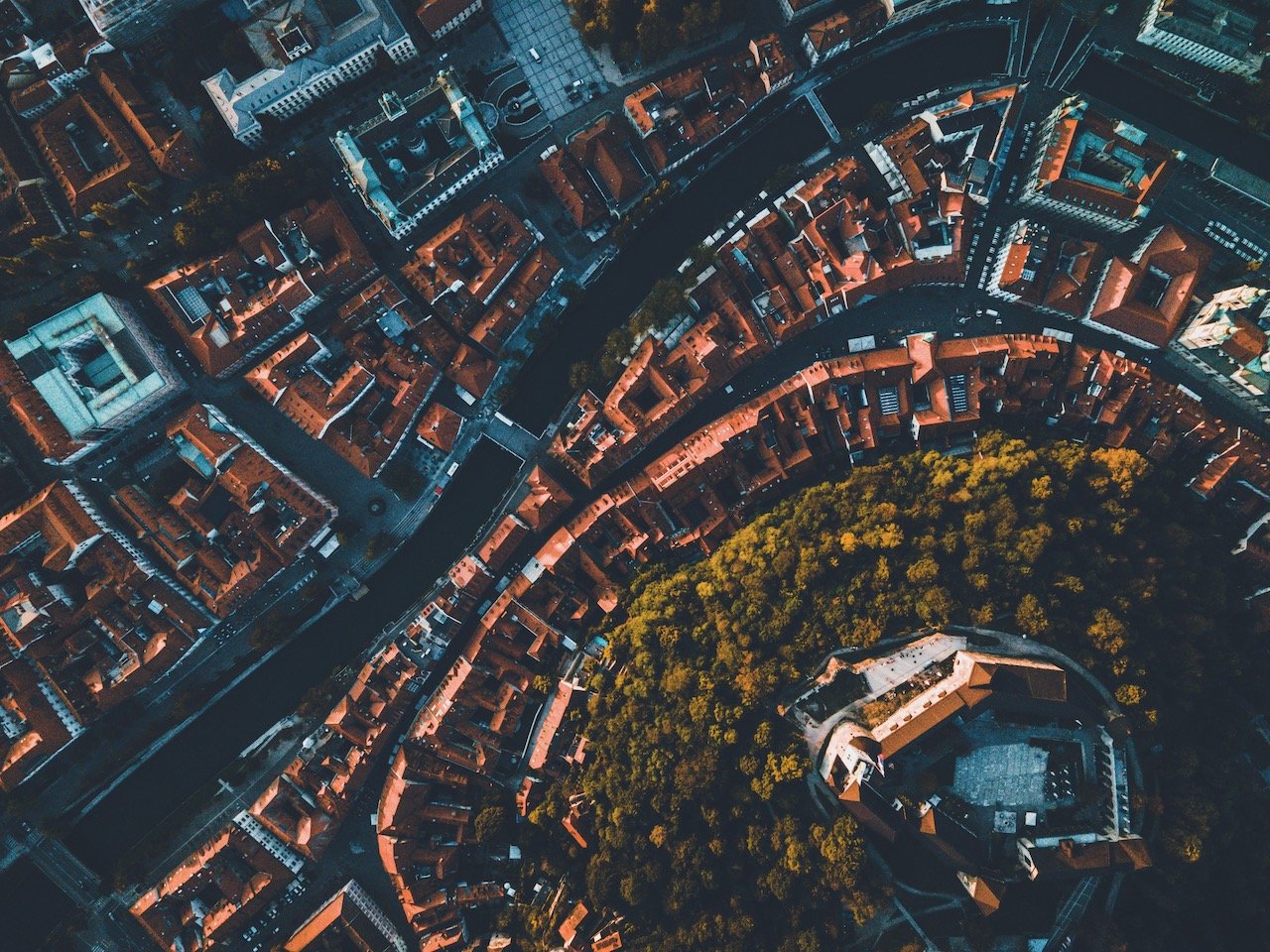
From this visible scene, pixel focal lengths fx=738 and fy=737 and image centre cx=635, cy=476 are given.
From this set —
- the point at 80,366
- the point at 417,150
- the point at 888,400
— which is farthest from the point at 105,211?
the point at 888,400

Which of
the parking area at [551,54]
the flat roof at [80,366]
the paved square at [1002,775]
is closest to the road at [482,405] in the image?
the parking area at [551,54]

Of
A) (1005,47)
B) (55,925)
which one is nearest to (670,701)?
(55,925)

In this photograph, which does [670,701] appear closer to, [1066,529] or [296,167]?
[1066,529]

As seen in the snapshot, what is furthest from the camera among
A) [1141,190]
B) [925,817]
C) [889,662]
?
[1141,190]

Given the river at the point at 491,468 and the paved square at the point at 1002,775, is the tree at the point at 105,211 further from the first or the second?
the paved square at the point at 1002,775

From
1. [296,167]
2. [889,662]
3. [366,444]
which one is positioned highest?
[296,167]

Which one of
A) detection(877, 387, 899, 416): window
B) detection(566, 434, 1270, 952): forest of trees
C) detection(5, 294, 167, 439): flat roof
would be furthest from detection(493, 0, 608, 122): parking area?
detection(566, 434, 1270, 952): forest of trees
